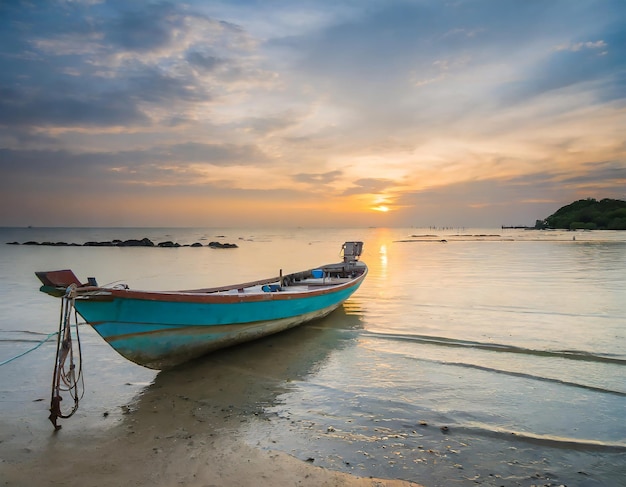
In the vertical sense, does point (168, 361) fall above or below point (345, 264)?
below

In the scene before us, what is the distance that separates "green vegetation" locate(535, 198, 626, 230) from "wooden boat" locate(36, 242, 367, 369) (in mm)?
129627

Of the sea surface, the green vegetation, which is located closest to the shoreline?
the sea surface

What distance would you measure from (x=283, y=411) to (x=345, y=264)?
1147 centimetres

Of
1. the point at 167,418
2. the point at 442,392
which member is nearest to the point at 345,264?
the point at 442,392

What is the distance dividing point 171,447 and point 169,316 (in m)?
2.20

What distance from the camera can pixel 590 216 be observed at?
122m

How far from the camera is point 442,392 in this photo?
6.17 metres

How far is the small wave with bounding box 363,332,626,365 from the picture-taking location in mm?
7748

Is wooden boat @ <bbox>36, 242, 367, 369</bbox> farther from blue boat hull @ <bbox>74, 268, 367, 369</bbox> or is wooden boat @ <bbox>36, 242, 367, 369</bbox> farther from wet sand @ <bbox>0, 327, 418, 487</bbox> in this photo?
wet sand @ <bbox>0, 327, 418, 487</bbox>

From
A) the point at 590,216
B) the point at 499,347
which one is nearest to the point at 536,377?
the point at 499,347

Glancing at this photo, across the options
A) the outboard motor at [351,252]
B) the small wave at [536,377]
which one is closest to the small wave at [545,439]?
the small wave at [536,377]

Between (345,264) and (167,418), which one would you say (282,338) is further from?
(345,264)

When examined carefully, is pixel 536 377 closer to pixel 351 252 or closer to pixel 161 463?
pixel 161 463

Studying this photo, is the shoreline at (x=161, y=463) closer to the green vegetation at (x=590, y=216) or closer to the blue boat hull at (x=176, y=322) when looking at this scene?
the blue boat hull at (x=176, y=322)
